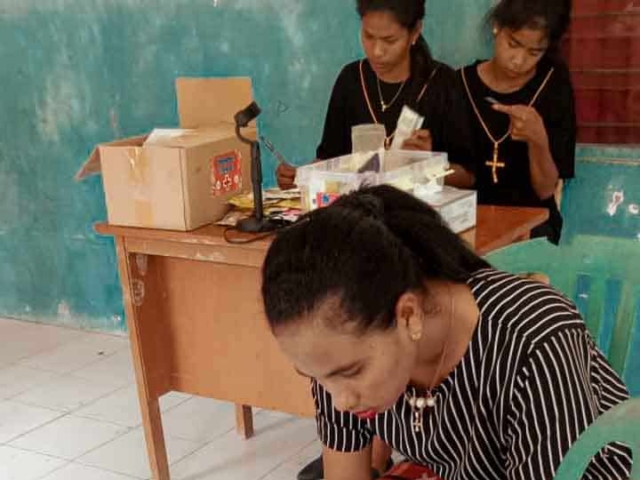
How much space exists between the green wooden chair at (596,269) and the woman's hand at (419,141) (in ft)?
2.28

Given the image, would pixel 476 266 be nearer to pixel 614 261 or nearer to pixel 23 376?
pixel 614 261

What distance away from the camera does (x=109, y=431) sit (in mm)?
2529

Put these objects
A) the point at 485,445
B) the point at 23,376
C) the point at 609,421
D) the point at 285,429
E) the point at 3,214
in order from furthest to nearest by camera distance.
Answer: the point at 3,214 → the point at 23,376 → the point at 285,429 → the point at 485,445 → the point at 609,421

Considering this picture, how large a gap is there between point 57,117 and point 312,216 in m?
2.50

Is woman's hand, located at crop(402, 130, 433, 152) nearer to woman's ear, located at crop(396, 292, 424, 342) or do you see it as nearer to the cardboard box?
the cardboard box

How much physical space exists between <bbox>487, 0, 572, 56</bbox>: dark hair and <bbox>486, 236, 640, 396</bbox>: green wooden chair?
0.80m

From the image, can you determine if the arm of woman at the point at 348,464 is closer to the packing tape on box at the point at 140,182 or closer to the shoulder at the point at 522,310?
the shoulder at the point at 522,310

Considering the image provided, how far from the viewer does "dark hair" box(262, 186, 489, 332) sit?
894mm

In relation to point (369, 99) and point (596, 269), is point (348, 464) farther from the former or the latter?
point (369, 99)

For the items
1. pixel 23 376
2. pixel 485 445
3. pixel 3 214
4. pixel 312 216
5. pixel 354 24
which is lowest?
pixel 23 376

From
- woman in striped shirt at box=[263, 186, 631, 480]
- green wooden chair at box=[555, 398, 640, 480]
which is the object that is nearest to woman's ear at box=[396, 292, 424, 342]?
woman in striped shirt at box=[263, 186, 631, 480]

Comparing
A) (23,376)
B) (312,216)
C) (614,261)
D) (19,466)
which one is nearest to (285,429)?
(19,466)

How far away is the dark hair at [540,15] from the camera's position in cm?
191

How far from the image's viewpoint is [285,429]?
2.49m
